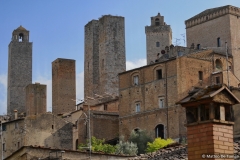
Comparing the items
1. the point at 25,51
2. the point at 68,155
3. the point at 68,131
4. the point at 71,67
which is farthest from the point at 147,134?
the point at 25,51

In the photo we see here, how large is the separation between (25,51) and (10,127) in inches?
1395

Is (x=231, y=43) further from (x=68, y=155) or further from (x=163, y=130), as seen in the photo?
(x=68, y=155)

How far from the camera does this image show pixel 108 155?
30203mm

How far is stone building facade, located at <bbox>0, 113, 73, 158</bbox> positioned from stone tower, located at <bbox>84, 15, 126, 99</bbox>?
47.7 feet

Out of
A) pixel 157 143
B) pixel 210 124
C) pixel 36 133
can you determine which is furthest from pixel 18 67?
pixel 210 124

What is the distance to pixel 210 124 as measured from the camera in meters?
11.2

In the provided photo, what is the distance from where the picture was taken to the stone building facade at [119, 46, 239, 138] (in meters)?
54.6

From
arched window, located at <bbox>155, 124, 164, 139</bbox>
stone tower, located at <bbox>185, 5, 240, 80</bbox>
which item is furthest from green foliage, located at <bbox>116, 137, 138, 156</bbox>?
stone tower, located at <bbox>185, 5, 240, 80</bbox>

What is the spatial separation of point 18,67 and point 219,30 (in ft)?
119

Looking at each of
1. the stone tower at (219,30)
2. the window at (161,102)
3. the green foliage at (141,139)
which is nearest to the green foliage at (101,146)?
the green foliage at (141,139)

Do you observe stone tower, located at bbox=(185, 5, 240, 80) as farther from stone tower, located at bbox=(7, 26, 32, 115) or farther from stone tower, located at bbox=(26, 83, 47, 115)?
stone tower, located at bbox=(7, 26, 32, 115)

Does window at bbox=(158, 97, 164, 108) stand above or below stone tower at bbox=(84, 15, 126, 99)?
below

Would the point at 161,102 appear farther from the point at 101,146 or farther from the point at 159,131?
the point at 101,146

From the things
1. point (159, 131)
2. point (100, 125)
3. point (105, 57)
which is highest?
point (105, 57)
